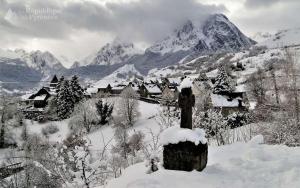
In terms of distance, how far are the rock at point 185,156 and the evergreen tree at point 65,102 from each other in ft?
255

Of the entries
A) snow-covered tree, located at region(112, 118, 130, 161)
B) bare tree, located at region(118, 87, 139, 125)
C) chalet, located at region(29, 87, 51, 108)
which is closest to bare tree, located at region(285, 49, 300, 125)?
snow-covered tree, located at region(112, 118, 130, 161)

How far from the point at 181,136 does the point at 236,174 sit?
2321 millimetres

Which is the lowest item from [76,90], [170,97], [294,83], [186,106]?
[170,97]

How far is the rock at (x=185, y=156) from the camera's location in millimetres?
14625

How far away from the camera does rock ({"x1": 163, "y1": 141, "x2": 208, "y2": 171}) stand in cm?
1462

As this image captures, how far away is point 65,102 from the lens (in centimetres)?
9175

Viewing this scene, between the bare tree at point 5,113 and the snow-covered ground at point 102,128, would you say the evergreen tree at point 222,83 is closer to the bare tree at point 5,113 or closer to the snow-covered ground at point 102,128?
the snow-covered ground at point 102,128

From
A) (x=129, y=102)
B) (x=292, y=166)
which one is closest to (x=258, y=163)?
(x=292, y=166)

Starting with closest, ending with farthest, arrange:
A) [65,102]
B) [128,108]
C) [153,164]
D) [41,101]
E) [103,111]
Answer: [153,164] → [128,108] → [103,111] → [65,102] → [41,101]

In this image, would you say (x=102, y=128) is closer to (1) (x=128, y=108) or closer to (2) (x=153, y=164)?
(1) (x=128, y=108)

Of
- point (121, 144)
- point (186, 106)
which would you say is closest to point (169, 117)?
point (186, 106)

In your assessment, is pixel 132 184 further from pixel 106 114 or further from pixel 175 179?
pixel 106 114

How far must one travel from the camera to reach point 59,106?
3625 inches

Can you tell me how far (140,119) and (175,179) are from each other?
69.5 m
